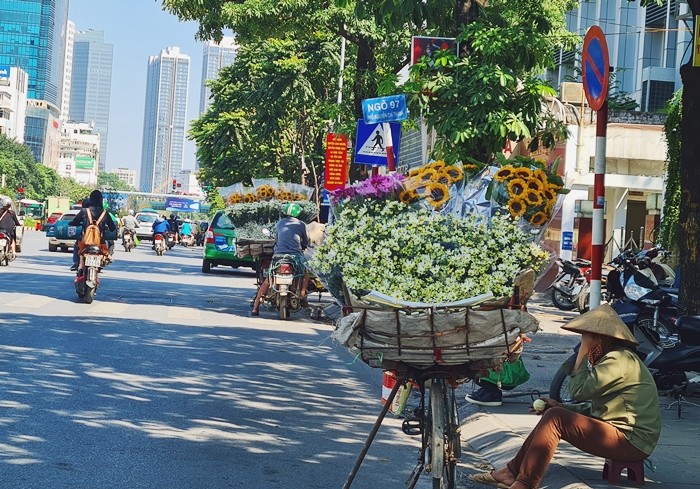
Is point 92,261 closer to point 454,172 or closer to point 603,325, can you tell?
point 454,172

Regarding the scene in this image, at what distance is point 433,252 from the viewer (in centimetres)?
575

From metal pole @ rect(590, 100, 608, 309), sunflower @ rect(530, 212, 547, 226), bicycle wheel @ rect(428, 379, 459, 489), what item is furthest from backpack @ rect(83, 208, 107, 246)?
bicycle wheel @ rect(428, 379, 459, 489)

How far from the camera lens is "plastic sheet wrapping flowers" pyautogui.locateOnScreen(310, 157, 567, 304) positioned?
5.66 m

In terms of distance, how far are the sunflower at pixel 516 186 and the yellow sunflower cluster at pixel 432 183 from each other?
293 mm

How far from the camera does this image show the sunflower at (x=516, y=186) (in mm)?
6327

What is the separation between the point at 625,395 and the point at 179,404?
13.6ft

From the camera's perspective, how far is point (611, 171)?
3105 cm

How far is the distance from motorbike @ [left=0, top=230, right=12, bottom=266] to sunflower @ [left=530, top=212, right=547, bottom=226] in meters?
23.0

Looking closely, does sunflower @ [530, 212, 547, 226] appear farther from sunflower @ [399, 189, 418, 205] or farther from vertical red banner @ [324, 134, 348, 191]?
vertical red banner @ [324, 134, 348, 191]

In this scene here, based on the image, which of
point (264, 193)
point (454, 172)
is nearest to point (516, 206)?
point (454, 172)

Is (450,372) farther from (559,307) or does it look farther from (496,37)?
(559,307)

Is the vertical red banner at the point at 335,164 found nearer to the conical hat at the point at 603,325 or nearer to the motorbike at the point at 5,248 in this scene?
the motorbike at the point at 5,248

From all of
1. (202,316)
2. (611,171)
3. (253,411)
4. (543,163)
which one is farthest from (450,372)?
(611,171)

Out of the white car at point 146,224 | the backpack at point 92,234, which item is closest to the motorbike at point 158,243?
the white car at point 146,224
